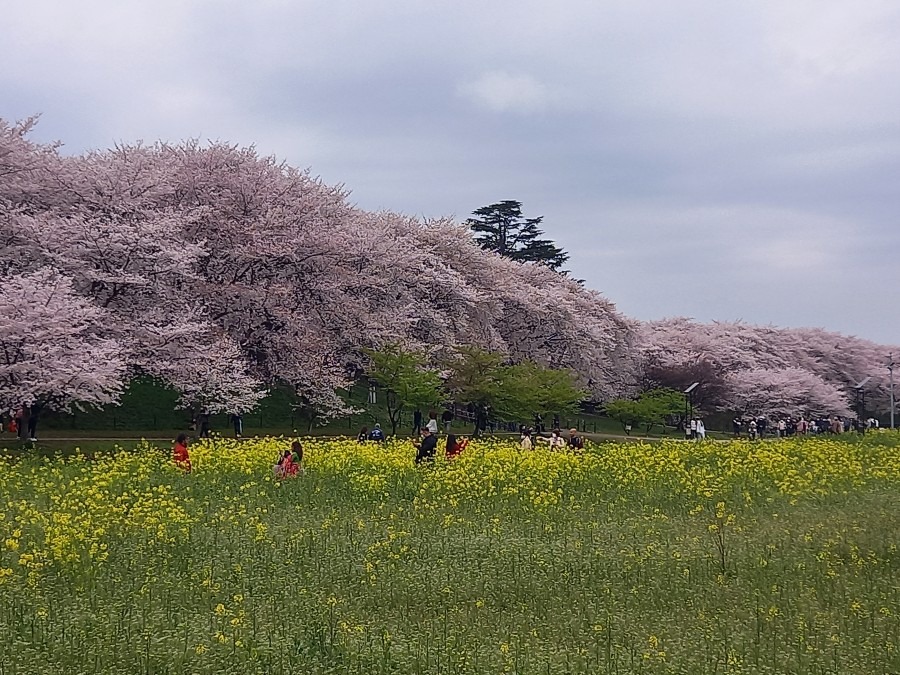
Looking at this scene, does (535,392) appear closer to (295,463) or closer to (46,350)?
(295,463)

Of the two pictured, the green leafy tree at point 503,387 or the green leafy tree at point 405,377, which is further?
the green leafy tree at point 503,387

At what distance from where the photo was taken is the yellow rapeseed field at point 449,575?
7559 mm

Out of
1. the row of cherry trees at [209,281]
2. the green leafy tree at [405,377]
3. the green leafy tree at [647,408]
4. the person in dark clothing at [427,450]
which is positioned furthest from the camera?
the green leafy tree at [647,408]

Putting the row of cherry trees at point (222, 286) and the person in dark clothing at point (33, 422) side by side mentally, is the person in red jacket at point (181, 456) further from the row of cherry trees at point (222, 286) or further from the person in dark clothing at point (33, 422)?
the person in dark clothing at point (33, 422)

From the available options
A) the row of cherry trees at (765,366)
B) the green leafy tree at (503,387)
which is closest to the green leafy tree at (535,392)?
the green leafy tree at (503,387)

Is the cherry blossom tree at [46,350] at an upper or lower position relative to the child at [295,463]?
upper

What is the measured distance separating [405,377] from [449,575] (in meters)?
24.2

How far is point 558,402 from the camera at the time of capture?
3862 cm

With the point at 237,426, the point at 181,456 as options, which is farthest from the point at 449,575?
the point at 237,426

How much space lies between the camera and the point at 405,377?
34.5 metres

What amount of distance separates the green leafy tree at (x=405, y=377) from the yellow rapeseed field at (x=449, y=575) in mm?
15828

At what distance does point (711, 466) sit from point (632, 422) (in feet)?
109

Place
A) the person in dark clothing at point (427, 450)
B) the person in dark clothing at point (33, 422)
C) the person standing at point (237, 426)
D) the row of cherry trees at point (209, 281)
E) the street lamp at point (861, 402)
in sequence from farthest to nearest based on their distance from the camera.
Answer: the street lamp at point (861, 402) → the person standing at point (237, 426) → the person in dark clothing at point (33, 422) → the row of cherry trees at point (209, 281) → the person in dark clothing at point (427, 450)

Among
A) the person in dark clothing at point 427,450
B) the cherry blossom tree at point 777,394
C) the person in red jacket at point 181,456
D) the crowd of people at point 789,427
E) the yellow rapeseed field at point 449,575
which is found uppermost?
the cherry blossom tree at point 777,394
